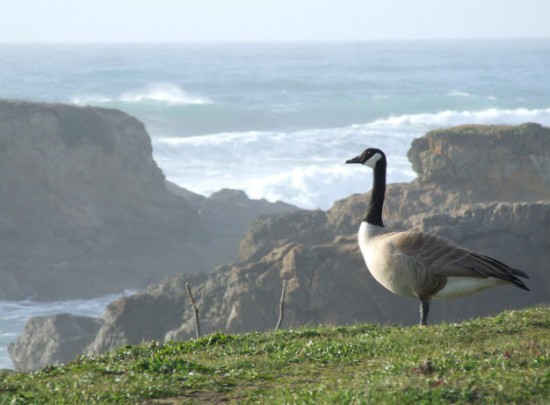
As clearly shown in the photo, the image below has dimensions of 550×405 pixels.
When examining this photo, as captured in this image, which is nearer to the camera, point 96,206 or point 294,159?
point 96,206

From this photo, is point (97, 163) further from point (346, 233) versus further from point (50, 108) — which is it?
point (346, 233)

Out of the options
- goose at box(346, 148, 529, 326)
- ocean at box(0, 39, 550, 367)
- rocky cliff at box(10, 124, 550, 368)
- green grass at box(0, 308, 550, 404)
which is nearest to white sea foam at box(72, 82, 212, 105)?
ocean at box(0, 39, 550, 367)

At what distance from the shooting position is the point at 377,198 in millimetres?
14430

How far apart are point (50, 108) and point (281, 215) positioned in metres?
18.2

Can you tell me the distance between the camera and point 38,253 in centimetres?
4416

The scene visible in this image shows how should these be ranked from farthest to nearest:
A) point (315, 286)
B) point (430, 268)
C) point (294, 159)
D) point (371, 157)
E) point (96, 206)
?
point (294, 159) < point (96, 206) < point (315, 286) < point (371, 157) < point (430, 268)

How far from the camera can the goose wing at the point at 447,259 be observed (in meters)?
12.4

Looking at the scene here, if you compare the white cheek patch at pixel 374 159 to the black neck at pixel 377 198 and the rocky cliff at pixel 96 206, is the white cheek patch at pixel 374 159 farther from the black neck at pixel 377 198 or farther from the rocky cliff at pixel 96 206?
the rocky cliff at pixel 96 206

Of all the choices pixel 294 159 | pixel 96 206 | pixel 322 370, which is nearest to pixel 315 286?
pixel 322 370

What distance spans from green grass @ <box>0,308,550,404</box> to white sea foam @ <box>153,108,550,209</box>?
4572cm

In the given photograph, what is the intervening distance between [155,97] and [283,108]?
56.4ft

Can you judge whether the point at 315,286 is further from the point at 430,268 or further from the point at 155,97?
the point at 155,97

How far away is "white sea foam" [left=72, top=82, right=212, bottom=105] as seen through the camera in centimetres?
10897

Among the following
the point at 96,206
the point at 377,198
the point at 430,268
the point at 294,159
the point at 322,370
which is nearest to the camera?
the point at 322,370
